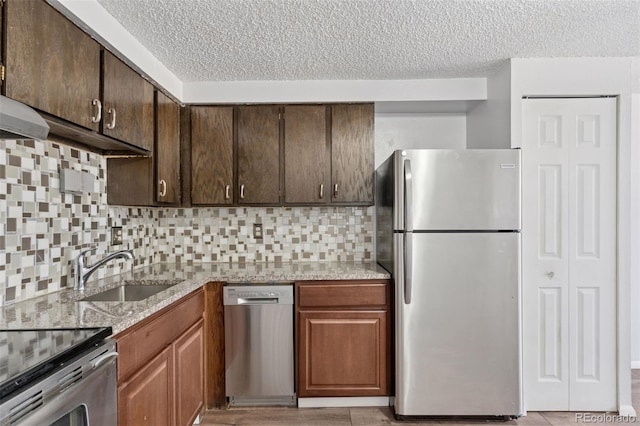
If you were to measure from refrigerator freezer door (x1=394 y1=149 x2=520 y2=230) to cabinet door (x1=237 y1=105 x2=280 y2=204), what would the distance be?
1.02 meters

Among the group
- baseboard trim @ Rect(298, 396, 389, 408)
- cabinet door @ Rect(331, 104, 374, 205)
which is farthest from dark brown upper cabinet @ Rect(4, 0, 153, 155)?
baseboard trim @ Rect(298, 396, 389, 408)

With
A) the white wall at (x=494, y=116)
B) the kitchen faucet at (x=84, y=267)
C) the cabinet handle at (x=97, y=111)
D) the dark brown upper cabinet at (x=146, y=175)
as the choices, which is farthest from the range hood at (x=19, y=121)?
the white wall at (x=494, y=116)

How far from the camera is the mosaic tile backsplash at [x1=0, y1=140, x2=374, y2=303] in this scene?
5.08 feet

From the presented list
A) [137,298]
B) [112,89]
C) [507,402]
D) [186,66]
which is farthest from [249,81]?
[507,402]

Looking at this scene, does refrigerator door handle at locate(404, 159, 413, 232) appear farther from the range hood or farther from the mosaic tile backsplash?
the range hood

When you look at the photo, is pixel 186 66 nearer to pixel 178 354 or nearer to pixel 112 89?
pixel 112 89

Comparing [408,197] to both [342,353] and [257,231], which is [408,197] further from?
[257,231]

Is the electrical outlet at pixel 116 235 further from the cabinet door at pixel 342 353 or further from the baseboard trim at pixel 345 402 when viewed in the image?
the baseboard trim at pixel 345 402

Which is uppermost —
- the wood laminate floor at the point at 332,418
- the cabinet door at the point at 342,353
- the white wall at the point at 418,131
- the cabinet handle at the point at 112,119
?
the white wall at the point at 418,131

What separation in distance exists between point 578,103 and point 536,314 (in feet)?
4.67

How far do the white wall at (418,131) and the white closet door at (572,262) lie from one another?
74 cm

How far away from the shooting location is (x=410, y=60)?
233cm

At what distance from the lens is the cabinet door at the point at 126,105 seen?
1718 mm

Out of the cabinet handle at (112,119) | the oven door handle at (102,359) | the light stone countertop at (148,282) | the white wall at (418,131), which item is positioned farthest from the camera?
the white wall at (418,131)
